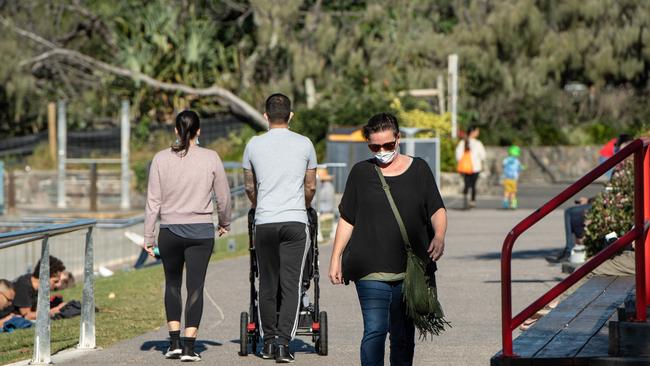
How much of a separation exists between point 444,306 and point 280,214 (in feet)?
13.2

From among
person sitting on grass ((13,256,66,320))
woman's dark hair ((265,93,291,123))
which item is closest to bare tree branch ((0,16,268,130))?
person sitting on grass ((13,256,66,320))

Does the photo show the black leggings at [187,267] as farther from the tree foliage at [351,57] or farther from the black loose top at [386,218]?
the tree foliage at [351,57]

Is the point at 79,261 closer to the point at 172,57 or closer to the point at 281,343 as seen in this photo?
the point at 281,343

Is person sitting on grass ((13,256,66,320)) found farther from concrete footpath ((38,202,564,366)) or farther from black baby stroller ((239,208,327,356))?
black baby stroller ((239,208,327,356))

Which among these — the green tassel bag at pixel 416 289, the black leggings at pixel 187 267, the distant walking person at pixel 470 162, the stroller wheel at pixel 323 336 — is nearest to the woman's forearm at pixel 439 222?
the green tassel bag at pixel 416 289

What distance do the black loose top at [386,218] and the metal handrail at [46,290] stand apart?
229 centimetres

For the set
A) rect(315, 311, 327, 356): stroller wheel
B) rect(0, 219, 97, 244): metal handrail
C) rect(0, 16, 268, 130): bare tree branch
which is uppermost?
rect(0, 16, 268, 130): bare tree branch

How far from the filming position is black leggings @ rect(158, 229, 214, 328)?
9.94m

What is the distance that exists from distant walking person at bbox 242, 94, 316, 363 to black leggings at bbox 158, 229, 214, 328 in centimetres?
45

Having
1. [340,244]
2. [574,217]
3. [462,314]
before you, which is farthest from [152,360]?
[574,217]

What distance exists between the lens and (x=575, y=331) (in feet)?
28.2

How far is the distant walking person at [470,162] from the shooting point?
2884 cm

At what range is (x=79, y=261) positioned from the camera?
76.2 feet

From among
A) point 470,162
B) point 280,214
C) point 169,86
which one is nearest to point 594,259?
point 280,214
